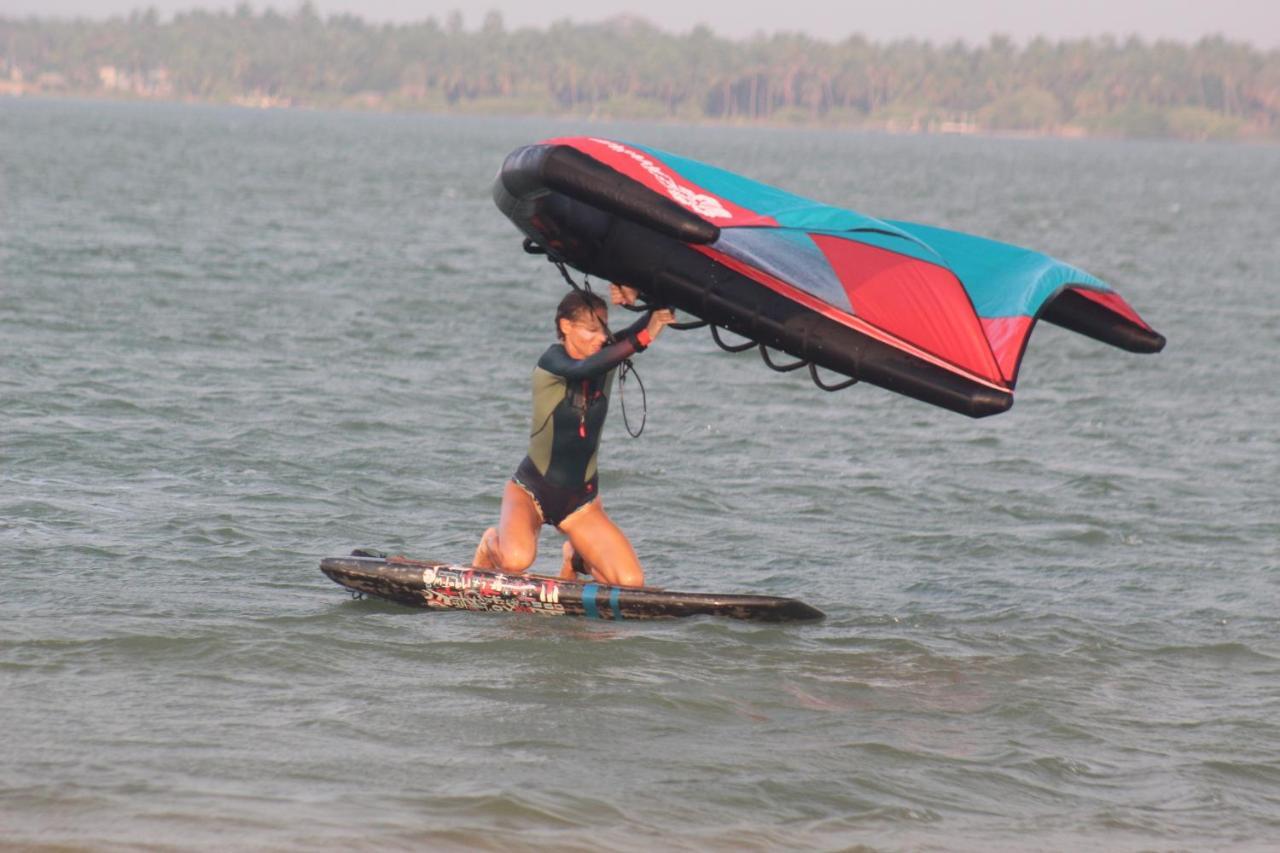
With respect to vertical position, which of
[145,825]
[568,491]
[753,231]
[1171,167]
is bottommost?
[145,825]

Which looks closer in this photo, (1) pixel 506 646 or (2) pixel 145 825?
(2) pixel 145 825

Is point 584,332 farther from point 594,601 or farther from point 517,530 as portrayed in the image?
point 594,601

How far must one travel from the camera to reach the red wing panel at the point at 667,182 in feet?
30.9

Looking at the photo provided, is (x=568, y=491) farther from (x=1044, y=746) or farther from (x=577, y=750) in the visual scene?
(x=1044, y=746)

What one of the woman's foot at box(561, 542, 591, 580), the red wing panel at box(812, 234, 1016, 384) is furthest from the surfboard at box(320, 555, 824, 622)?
the red wing panel at box(812, 234, 1016, 384)

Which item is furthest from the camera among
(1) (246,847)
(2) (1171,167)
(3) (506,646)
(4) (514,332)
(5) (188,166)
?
(2) (1171,167)

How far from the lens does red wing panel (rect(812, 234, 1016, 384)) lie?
377 inches

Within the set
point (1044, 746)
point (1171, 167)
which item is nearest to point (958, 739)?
point (1044, 746)

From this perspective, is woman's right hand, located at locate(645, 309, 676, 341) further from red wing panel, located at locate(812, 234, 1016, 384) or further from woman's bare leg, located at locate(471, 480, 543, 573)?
woman's bare leg, located at locate(471, 480, 543, 573)

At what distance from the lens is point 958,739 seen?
28.2 ft

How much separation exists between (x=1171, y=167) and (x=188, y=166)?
89.9 meters

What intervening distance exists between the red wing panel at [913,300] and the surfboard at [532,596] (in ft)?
5.70

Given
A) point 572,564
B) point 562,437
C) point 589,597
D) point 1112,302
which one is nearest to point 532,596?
point 589,597

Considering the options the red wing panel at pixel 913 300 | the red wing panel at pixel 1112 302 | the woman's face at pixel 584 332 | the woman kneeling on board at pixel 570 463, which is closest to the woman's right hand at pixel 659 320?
the woman kneeling on board at pixel 570 463
